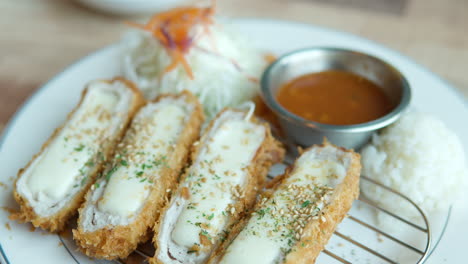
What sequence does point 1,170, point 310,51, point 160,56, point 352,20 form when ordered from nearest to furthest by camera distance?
point 1,170
point 310,51
point 160,56
point 352,20

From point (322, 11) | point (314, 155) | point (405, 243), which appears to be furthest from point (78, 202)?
point (322, 11)

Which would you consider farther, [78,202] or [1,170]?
[1,170]

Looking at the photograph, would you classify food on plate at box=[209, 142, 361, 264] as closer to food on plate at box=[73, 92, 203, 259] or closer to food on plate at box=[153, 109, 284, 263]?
food on plate at box=[153, 109, 284, 263]

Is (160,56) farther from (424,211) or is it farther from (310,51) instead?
(424,211)

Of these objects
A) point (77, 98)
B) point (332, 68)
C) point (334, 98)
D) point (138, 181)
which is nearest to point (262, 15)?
point (332, 68)

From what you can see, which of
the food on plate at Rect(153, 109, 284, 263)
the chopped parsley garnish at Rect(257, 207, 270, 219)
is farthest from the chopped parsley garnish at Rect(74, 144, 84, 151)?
the chopped parsley garnish at Rect(257, 207, 270, 219)

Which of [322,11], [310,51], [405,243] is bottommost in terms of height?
[405,243]
